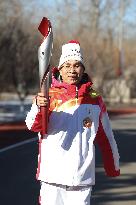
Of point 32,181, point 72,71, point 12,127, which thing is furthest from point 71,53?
point 12,127

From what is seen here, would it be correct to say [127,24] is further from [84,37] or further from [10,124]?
[10,124]

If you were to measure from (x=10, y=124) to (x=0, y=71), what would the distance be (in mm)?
4893

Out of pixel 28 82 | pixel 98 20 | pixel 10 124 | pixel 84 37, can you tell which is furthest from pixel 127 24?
pixel 10 124

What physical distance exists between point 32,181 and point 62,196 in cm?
545

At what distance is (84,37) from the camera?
145 ft

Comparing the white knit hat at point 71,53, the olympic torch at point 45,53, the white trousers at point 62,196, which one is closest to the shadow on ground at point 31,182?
the white trousers at point 62,196

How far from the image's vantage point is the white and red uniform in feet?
14.2

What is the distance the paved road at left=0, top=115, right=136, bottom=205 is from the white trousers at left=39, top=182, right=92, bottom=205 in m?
3.59

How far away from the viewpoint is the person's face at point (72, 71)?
14.4 ft

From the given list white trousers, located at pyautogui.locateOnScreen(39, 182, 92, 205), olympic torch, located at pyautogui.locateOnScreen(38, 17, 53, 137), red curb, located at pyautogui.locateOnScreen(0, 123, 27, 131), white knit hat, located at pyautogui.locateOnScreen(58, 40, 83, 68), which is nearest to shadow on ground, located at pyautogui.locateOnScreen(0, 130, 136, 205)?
white trousers, located at pyautogui.locateOnScreen(39, 182, 92, 205)

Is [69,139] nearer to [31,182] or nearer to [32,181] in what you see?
[31,182]

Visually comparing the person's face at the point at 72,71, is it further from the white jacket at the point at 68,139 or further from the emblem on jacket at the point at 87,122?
the emblem on jacket at the point at 87,122

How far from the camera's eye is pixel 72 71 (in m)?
4.40

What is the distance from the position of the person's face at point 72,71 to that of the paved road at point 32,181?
3763 millimetres
